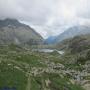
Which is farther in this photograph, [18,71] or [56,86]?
[18,71]

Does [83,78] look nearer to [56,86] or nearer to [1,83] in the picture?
[56,86]

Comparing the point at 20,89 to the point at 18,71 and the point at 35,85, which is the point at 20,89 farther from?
the point at 18,71

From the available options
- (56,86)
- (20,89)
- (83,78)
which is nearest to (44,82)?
(56,86)

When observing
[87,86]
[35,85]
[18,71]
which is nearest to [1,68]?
[18,71]

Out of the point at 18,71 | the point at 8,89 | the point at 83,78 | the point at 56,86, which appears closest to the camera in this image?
the point at 8,89

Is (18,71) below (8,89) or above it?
above

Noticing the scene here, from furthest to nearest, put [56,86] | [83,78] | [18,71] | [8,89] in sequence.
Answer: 1. [83,78]
2. [18,71]
3. [56,86]
4. [8,89]

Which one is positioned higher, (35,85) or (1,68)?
(1,68)

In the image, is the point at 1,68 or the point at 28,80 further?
the point at 1,68
